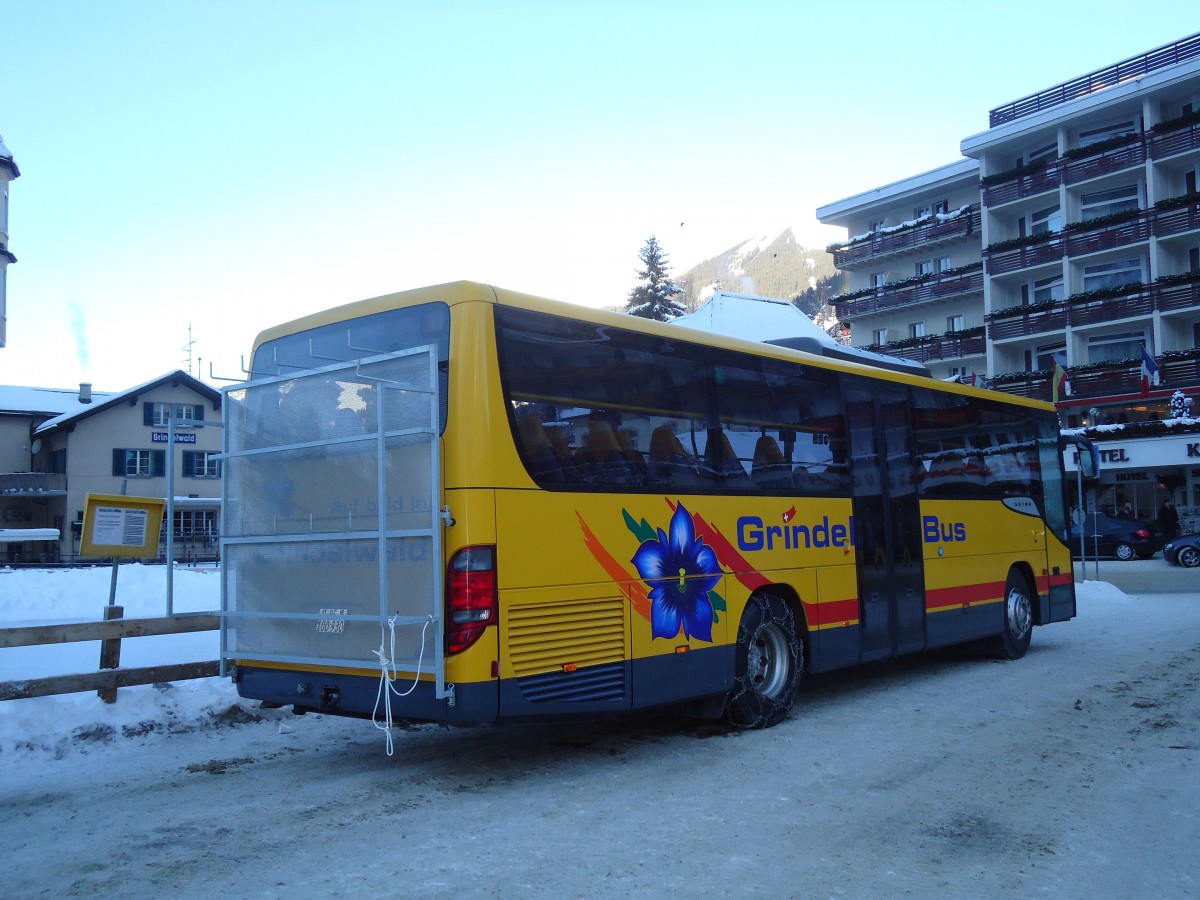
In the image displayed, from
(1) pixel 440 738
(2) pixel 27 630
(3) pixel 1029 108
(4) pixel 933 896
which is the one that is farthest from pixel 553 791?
(3) pixel 1029 108

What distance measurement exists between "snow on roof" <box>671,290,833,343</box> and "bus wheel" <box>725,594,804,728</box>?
1398cm

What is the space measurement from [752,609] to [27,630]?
561cm

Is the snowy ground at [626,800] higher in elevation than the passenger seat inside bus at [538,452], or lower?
lower

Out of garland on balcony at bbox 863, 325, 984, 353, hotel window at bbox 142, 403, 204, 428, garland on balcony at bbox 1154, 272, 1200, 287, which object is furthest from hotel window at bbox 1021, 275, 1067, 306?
hotel window at bbox 142, 403, 204, 428

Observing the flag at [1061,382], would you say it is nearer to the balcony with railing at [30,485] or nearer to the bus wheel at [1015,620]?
the bus wheel at [1015,620]

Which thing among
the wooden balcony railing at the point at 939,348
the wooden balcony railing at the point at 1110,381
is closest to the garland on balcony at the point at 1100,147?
the wooden balcony railing at the point at 939,348

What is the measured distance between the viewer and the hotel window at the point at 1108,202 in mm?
42938

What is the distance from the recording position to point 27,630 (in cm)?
764

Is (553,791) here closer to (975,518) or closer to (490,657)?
(490,657)

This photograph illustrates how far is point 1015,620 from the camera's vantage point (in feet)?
41.9

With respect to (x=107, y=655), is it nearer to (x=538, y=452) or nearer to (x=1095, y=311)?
(x=538, y=452)

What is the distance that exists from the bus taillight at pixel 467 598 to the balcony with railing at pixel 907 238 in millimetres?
46760

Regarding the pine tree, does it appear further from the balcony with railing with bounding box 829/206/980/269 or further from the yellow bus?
the yellow bus

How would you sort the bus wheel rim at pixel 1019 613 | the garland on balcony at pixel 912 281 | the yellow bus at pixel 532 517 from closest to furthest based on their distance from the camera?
the yellow bus at pixel 532 517, the bus wheel rim at pixel 1019 613, the garland on balcony at pixel 912 281
